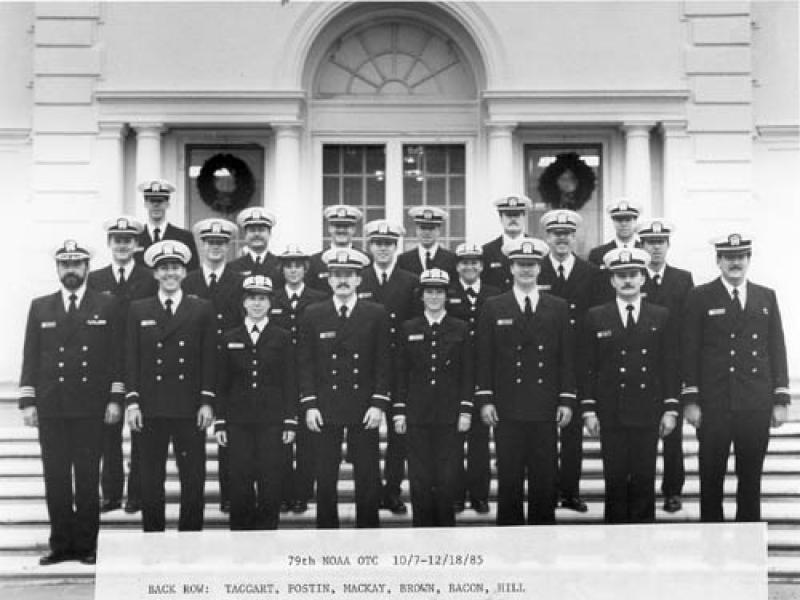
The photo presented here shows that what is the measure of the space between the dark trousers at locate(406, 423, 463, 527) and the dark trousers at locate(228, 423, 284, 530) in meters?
0.73

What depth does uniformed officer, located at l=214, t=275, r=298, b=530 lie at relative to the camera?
568cm

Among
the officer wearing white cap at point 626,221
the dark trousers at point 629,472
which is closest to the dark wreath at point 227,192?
the officer wearing white cap at point 626,221

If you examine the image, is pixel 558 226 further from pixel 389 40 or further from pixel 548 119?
pixel 389 40

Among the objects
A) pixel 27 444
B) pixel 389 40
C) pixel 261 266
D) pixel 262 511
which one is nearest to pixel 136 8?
pixel 389 40

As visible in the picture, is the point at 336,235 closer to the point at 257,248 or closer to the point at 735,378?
the point at 257,248

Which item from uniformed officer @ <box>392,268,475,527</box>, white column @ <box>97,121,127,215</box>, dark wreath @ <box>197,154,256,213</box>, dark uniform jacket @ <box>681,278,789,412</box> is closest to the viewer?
dark uniform jacket @ <box>681,278,789,412</box>

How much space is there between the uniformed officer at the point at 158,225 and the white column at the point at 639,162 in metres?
3.64

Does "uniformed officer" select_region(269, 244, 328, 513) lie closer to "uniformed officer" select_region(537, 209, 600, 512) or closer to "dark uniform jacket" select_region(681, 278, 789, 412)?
"uniformed officer" select_region(537, 209, 600, 512)

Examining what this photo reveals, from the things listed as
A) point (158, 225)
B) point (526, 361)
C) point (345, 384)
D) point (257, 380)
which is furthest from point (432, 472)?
point (158, 225)

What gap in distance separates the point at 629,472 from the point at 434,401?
3.66 ft

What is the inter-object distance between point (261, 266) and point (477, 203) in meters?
2.80

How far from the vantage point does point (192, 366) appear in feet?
18.7

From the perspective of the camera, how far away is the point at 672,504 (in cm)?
615

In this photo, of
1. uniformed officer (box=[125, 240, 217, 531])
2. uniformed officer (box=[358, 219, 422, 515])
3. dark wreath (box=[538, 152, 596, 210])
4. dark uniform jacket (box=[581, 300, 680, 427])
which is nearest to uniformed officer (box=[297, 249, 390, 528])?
uniformed officer (box=[358, 219, 422, 515])
